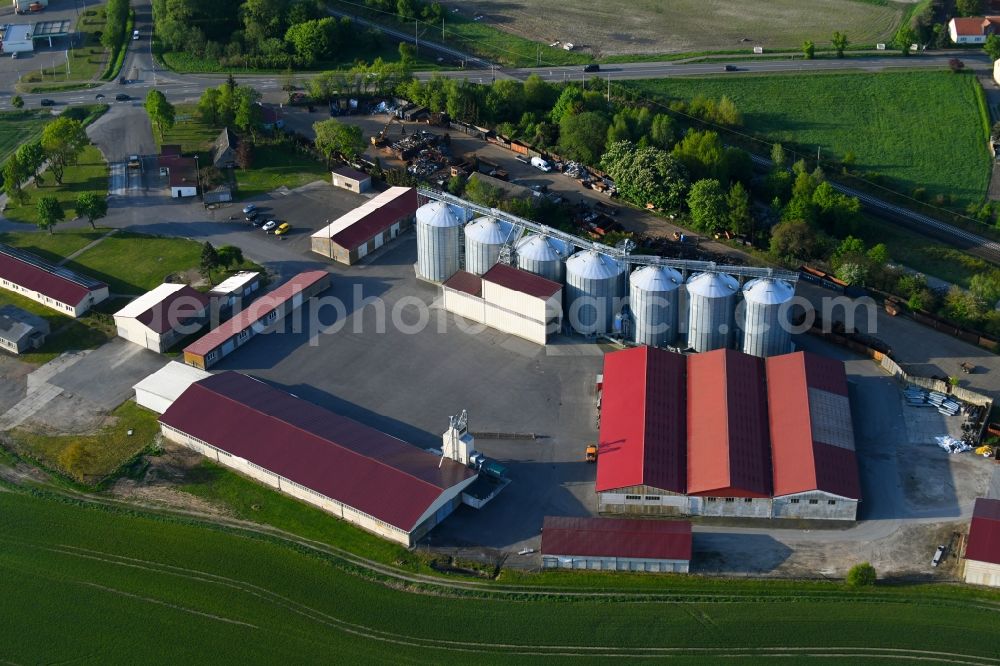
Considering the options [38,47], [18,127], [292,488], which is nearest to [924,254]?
[292,488]

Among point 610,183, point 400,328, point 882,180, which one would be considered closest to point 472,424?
point 400,328

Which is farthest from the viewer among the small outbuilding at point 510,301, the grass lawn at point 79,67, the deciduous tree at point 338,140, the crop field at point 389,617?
the grass lawn at point 79,67

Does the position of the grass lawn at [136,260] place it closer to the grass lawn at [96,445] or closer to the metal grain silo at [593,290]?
the grass lawn at [96,445]

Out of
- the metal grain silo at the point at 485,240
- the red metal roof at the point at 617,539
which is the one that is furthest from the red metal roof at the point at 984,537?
the metal grain silo at the point at 485,240

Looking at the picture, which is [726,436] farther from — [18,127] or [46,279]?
[18,127]

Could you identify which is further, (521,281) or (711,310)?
(521,281)
